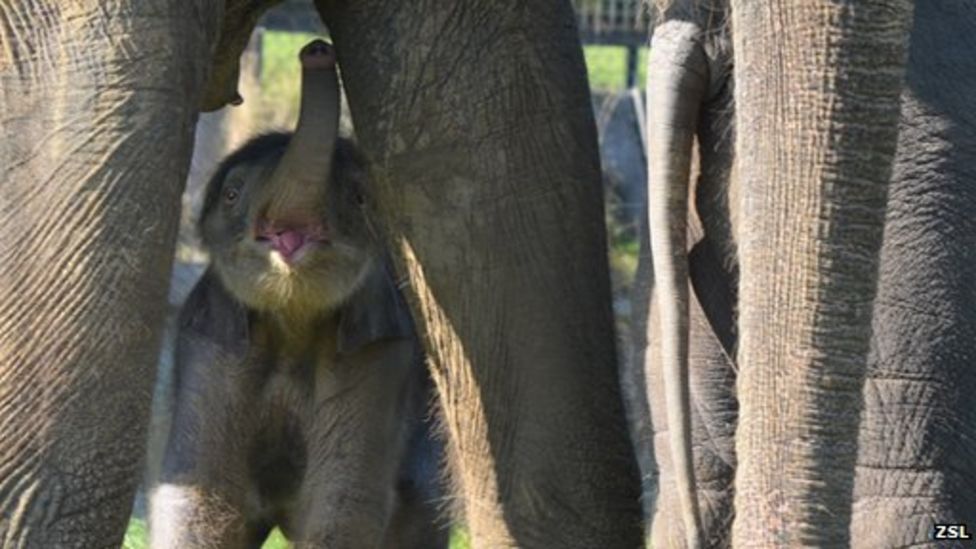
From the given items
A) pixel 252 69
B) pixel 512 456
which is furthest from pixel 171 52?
pixel 252 69

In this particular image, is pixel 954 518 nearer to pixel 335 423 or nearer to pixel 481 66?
pixel 481 66

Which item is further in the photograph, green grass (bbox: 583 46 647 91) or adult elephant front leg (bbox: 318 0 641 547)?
green grass (bbox: 583 46 647 91)

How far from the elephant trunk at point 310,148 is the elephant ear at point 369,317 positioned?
38cm

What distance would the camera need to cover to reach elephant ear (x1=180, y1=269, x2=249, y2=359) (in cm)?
588

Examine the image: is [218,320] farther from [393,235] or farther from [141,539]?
[393,235]

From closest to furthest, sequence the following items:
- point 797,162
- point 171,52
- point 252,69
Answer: point 797,162, point 171,52, point 252,69

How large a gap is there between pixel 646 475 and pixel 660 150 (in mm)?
706

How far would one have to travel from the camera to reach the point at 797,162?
379cm

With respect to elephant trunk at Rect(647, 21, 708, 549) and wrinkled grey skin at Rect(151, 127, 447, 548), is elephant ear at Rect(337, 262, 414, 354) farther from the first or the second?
elephant trunk at Rect(647, 21, 708, 549)

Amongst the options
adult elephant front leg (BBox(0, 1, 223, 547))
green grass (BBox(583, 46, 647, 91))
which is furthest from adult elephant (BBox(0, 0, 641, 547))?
green grass (BBox(583, 46, 647, 91))

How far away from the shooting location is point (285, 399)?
5.95 meters

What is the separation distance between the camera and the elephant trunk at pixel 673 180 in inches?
178

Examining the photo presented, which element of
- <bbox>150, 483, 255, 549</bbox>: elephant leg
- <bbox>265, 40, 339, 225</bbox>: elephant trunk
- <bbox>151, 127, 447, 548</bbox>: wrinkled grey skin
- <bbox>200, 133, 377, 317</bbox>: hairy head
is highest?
<bbox>265, 40, 339, 225</bbox>: elephant trunk

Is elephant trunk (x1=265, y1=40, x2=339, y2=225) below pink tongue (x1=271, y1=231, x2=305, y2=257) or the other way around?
the other way around
